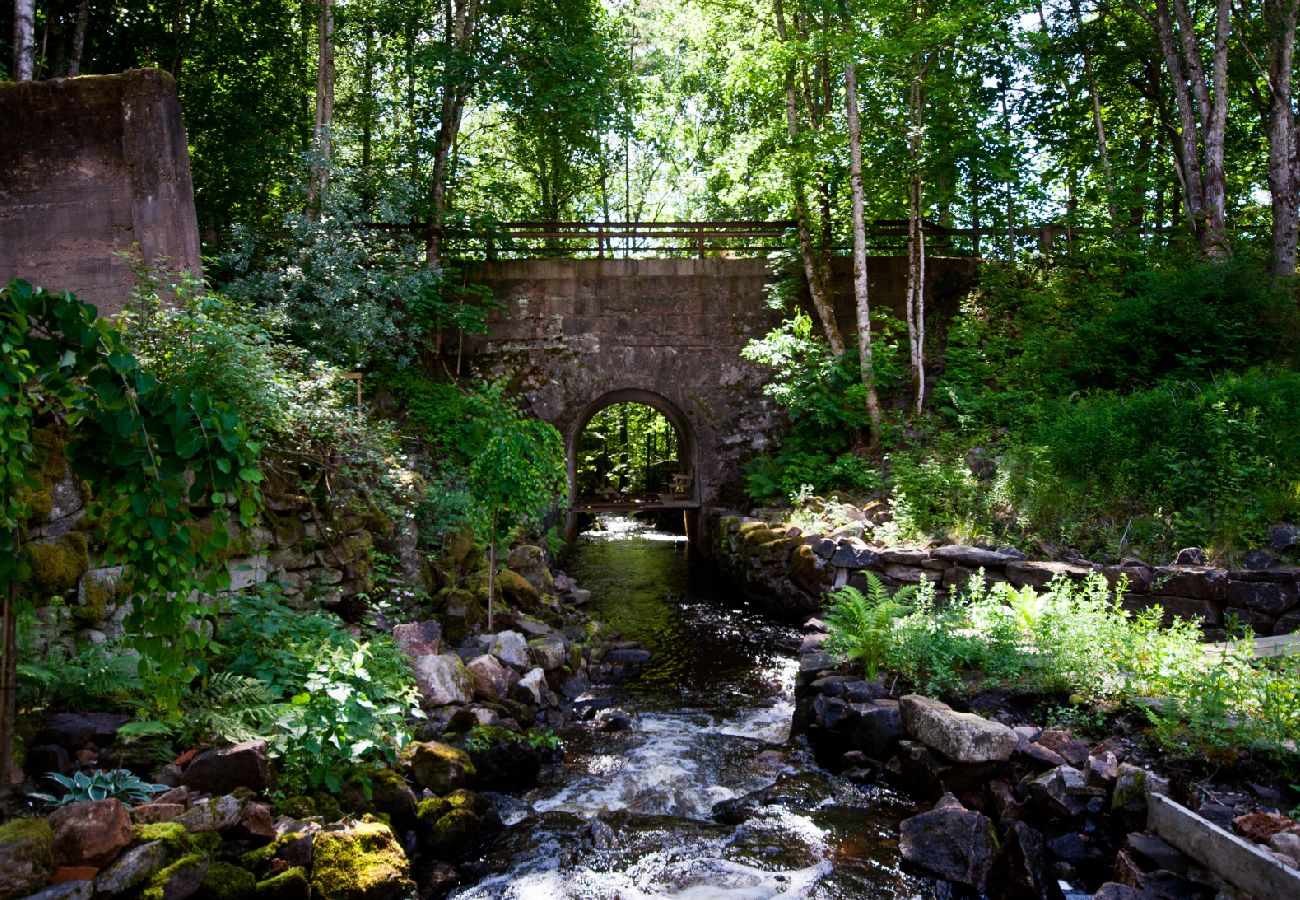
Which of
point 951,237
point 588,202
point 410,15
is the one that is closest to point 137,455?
point 410,15

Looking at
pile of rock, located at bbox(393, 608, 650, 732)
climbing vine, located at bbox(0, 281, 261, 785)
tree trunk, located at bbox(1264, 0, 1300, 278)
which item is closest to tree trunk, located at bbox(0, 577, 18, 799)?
climbing vine, located at bbox(0, 281, 261, 785)

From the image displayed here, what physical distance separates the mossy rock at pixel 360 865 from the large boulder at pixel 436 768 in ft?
2.92

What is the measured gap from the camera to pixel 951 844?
509 centimetres

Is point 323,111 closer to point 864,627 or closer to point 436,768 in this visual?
point 436,768

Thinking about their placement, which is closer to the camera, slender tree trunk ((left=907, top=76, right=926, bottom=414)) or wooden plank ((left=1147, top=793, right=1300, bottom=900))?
wooden plank ((left=1147, top=793, right=1300, bottom=900))

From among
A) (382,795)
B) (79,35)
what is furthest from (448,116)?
(382,795)

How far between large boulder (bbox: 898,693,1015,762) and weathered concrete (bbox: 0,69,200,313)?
742 centimetres

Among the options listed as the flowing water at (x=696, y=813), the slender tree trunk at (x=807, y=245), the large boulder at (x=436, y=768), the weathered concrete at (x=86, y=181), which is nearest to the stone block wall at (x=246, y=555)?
the large boulder at (x=436, y=768)

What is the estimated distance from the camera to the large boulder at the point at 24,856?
3500mm

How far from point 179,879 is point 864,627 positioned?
18.0 ft

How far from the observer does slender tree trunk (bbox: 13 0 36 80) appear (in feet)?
32.5

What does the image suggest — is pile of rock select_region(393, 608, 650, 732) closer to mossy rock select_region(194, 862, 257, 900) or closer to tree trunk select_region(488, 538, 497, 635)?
tree trunk select_region(488, 538, 497, 635)

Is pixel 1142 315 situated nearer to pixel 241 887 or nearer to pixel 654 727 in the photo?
pixel 654 727

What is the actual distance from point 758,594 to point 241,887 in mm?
9441
